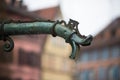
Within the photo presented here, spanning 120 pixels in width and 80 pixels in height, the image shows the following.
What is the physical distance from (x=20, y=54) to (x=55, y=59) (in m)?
5.42

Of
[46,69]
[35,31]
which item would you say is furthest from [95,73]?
[35,31]

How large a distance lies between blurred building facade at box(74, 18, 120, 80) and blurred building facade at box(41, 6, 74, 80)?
555 cm

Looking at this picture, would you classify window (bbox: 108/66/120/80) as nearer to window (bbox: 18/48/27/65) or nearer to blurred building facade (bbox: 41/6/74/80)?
blurred building facade (bbox: 41/6/74/80)

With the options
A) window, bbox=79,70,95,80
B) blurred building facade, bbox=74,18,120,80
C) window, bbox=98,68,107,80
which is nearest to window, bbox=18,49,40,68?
blurred building facade, bbox=74,18,120,80

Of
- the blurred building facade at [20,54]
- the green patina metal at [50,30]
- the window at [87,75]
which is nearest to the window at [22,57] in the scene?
the blurred building facade at [20,54]

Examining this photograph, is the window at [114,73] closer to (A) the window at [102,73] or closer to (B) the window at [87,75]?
(A) the window at [102,73]

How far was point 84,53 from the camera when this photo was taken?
45938 mm

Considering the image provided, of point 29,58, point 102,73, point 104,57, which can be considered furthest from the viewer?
point 102,73

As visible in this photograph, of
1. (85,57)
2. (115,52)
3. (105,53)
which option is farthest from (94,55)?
(115,52)

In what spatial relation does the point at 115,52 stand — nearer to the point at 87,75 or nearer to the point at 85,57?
the point at 85,57

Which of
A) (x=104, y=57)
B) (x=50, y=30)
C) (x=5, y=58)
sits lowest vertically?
(x=50, y=30)

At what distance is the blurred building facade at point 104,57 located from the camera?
40.7m

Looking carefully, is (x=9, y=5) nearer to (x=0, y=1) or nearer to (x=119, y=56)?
(x=0, y=1)

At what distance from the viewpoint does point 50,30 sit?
2.52 meters
